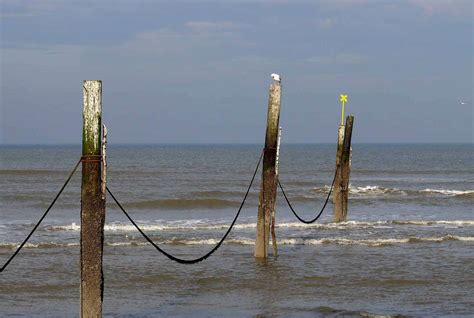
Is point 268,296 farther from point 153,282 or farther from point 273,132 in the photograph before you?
point 273,132

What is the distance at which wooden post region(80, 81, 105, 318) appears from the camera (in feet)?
32.7

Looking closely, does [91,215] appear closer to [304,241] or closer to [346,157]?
[304,241]

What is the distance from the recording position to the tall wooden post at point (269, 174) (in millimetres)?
15523

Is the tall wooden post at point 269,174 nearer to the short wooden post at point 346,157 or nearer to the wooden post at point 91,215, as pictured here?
the wooden post at point 91,215

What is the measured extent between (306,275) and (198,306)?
2974 millimetres

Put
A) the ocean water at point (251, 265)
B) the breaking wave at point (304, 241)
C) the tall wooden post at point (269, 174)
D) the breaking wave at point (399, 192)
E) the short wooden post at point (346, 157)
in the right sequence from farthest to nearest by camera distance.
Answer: the breaking wave at point (399, 192)
the short wooden post at point (346, 157)
the breaking wave at point (304, 241)
the tall wooden post at point (269, 174)
the ocean water at point (251, 265)

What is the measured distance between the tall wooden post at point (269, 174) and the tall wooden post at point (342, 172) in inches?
290

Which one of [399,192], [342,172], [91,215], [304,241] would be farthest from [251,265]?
[399,192]

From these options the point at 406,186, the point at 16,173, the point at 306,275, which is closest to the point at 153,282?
the point at 306,275

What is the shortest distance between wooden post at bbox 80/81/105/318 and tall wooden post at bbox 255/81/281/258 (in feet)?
19.7

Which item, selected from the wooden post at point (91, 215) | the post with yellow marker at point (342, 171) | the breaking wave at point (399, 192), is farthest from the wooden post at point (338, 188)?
the wooden post at point (91, 215)

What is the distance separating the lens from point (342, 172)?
2345cm

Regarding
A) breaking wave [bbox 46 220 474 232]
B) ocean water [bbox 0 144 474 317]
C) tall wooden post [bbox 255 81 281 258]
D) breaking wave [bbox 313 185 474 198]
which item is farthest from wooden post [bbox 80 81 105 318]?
breaking wave [bbox 313 185 474 198]

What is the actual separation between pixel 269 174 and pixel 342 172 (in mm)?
7876
